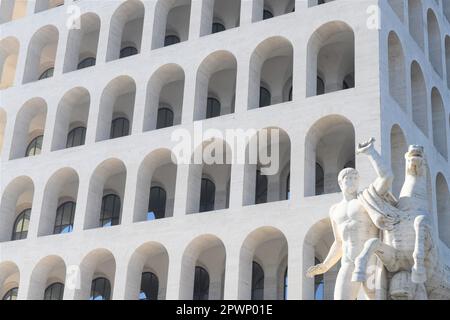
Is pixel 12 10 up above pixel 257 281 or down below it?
above

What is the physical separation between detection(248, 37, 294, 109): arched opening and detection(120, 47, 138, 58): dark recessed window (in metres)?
7.54

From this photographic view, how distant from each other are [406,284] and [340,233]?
89.7 inches

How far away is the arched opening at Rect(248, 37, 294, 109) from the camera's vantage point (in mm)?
38438

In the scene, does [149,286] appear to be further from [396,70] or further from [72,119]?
[396,70]

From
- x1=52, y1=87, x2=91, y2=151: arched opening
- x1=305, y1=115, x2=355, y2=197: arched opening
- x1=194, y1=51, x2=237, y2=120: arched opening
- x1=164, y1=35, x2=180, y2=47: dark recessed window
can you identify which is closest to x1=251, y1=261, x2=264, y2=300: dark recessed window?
x1=305, y1=115, x2=355, y2=197: arched opening

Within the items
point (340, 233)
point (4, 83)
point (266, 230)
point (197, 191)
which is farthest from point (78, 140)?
point (340, 233)

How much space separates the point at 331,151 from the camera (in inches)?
1513

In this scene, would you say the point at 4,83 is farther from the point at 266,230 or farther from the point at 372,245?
the point at 372,245

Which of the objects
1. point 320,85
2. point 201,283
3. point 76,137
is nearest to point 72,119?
point 76,137

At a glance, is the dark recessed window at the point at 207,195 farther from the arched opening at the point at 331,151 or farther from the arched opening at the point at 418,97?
the arched opening at the point at 418,97

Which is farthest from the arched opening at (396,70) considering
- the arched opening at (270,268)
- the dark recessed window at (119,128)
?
the dark recessed window at (119,128)

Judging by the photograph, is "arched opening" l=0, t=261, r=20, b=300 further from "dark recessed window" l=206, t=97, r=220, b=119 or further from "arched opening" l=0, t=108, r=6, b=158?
"dark recessed window" l=206, t=97, r=220, b=119

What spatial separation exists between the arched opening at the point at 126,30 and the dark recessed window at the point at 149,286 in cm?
959

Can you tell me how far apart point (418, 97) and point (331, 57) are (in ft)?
12.6
